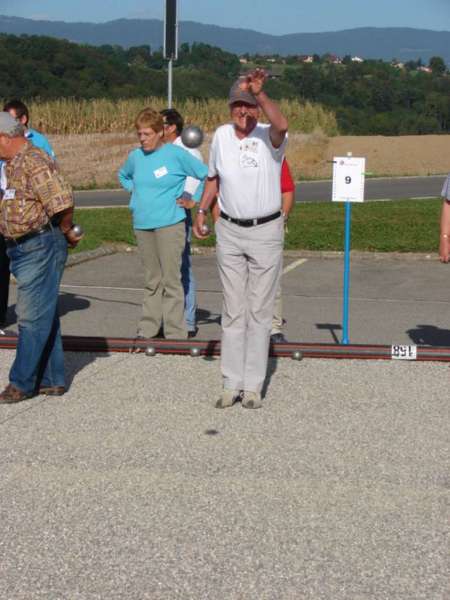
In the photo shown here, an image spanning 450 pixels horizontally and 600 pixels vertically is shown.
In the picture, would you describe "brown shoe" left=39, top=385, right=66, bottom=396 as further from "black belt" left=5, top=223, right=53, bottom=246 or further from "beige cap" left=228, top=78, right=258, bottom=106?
"beige cap" left=228, top=78, right=258, bottom=106

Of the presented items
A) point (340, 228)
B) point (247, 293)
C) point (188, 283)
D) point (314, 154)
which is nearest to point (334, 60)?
point (314, 154)

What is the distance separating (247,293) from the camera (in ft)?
24.9

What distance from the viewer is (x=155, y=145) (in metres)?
9.50

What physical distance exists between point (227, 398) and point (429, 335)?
359 centimetres

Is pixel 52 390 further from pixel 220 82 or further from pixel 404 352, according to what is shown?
pixel 220 82

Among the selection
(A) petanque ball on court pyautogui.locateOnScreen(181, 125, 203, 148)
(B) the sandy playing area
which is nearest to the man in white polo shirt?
(A) petanque ball on court pyautogui.locateOnScreen(181, 125, 203, 148)

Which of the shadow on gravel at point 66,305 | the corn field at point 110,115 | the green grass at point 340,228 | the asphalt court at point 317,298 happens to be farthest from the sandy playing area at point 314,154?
the shadow on gravel at point 66,305

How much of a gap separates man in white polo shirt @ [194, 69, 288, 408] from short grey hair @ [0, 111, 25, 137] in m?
1.23

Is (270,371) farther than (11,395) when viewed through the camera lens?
Yes

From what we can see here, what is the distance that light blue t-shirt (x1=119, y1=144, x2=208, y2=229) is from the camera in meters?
9.52

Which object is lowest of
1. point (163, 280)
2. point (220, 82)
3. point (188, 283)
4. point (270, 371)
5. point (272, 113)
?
point (270, 371)

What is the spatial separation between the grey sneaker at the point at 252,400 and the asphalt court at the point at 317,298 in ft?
9.62

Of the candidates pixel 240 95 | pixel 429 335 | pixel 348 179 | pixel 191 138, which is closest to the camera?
pixel 240 95

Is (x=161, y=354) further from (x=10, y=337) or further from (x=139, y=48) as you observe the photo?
(x=139, y=48)
